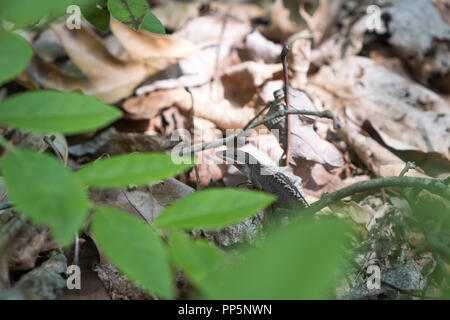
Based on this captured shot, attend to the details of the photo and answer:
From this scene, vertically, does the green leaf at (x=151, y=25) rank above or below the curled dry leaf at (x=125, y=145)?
above

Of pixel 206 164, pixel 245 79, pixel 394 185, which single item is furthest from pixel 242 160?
pixel 245 79

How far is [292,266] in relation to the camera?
42 cm

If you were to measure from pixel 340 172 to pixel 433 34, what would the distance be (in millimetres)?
1138

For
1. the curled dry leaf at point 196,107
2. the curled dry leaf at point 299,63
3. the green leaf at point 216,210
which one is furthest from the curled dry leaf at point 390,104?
the green leaf at point 216,210

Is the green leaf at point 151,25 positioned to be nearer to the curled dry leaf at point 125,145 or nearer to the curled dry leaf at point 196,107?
the curled dry leaf at point 125,145

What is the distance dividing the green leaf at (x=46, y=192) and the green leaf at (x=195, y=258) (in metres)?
0.13

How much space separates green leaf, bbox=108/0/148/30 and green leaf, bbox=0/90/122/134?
46cm

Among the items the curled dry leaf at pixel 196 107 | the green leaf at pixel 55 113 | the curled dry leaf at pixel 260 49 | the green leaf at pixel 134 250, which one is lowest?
the curled dry leaf at pixel 196 107

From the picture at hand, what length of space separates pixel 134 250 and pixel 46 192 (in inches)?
5.2

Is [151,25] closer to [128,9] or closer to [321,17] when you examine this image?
[128,9]

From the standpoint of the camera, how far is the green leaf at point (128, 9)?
1.00 m

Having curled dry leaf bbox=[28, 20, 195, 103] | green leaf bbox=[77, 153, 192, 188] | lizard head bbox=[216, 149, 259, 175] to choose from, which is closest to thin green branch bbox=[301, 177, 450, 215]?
lizard head bbox=[216, 149, 259, 175]
